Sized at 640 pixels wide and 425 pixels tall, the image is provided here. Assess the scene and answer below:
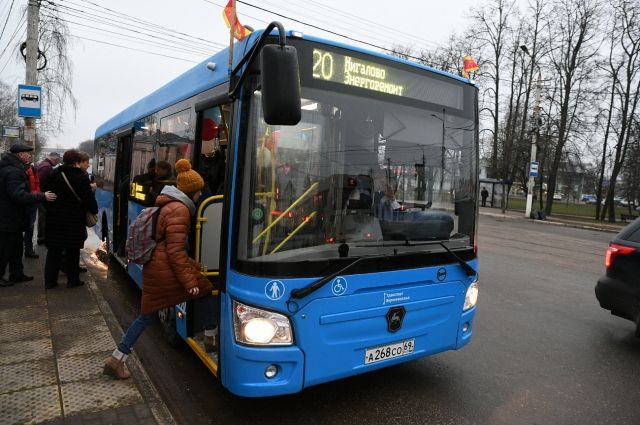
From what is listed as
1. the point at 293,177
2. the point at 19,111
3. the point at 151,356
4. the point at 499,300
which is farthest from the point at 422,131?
the point at 19,111

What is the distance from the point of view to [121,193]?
283 inches

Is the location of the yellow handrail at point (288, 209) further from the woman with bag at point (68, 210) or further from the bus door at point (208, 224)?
the woman with bag at point (68, 210)

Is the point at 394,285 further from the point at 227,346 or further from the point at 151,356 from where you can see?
the point at 151,356

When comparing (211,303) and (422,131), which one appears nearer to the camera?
(422,131)

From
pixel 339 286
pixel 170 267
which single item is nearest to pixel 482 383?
pixel 339 286

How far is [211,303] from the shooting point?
4.06 metres

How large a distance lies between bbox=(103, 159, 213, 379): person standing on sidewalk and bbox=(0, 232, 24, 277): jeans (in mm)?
3371

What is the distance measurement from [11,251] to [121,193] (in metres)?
1.70

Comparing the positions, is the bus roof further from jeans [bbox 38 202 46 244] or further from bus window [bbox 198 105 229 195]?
jeans [bbox 38 202 46 244]

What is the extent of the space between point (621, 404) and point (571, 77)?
31656 millimetres

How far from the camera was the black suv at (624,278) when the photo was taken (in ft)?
16.3

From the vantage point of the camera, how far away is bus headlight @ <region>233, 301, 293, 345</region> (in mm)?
2908

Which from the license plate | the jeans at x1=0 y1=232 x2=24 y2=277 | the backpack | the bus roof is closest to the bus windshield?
the bus roof

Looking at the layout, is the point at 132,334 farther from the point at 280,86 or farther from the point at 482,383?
the point at 482,383
